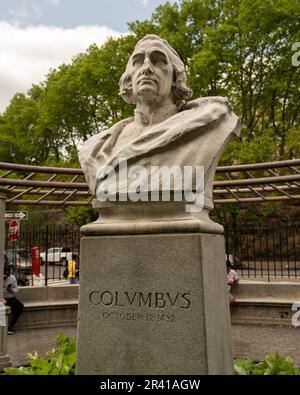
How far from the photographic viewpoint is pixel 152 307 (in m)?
3.77

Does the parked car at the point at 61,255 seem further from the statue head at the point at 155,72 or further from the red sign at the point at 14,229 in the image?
the statue head at the point at 155,72

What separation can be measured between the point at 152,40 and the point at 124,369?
3237mm

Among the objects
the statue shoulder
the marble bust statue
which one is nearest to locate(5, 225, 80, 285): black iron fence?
the statue shoulder

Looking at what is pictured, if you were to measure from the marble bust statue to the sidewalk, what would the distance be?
5.19 meters

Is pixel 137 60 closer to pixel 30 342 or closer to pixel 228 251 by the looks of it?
pixel 30 342

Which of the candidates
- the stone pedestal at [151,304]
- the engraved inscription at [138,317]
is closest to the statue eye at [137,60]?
the stone pedestal at [151,304]

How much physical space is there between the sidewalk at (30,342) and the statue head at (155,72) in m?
5.83

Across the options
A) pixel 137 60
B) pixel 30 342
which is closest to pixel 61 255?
pixel 30 342

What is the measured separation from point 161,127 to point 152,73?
0.59 meters

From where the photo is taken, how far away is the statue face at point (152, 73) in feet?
14.5

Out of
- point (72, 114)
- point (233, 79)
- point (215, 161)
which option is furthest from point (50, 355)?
point (72, 114)

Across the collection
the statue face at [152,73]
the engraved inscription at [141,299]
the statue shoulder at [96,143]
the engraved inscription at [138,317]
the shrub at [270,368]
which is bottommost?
the shrub at [270,368]

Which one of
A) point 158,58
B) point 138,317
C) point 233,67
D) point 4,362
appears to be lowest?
point 4,362

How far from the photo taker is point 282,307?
1084 centimetres
